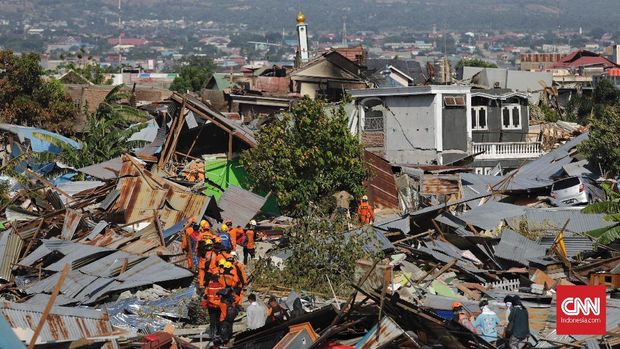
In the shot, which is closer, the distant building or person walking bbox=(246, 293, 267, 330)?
person walking bbox=(246, 293, 267, 330)

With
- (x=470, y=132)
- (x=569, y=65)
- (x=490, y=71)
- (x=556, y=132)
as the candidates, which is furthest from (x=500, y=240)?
(x=569, y=65)

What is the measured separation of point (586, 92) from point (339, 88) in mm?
15263

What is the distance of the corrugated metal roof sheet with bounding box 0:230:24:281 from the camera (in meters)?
18.1

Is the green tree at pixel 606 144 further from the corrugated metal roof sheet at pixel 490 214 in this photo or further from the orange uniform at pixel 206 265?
the orange uniform at pixel 206 265

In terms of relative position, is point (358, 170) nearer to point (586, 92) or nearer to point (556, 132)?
point (556, 132)

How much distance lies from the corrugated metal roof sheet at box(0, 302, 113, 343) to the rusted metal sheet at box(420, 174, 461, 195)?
37.3 feet

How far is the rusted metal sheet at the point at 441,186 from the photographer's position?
24.3 meters

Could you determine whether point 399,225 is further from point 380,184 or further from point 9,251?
point 9,251

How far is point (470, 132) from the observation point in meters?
31.8

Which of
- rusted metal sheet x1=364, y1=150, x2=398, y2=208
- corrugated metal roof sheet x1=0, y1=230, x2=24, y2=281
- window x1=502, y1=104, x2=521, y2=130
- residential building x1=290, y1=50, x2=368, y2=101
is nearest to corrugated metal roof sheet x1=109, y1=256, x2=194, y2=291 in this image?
corrugated metal roof sheet x1=0, y1=230, x2=24, y2=281

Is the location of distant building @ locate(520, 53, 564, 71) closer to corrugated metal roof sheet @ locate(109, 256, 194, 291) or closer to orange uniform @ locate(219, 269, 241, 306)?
corrugated metal roof sheet @ locate(109, 256, 194, 291)

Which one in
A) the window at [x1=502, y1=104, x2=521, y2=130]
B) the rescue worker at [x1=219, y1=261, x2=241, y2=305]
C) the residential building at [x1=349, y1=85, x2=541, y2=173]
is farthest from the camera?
the window at [x1=502, y1=104, x2=521, y2=130]

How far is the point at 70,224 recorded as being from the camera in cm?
1988

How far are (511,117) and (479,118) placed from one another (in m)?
1.43
